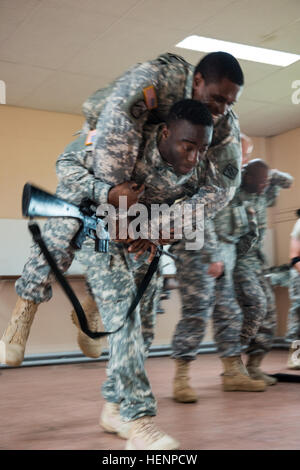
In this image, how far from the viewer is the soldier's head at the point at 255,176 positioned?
3564 millimetres

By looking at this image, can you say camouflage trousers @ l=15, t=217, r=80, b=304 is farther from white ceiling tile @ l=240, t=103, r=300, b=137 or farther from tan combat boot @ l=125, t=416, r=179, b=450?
white ceiling tile @ l=240, t=103, r=300, b=137

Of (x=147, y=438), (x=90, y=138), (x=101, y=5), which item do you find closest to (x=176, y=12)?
(x=101, y=5)

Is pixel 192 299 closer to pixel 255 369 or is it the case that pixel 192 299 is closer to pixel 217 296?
pixel 217 296

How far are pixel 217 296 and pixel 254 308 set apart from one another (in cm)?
33

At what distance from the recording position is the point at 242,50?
4.65 metres

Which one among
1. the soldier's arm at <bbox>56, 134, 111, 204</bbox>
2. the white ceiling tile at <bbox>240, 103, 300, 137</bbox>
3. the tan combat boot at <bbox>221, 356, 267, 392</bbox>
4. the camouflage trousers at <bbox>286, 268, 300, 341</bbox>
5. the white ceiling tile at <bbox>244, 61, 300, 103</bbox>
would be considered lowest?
the tan combat boot at <bbox>221, 356, 267, 392</bbox>

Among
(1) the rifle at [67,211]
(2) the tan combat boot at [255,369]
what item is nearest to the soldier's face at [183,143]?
(1) the rifle at [67,211]

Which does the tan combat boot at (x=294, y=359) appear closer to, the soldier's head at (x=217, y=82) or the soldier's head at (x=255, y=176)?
the soldier's head at (x=255, y=176)

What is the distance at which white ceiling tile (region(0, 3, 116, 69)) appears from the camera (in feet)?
13.0

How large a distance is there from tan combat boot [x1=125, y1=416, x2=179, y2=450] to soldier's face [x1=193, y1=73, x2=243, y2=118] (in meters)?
1.07

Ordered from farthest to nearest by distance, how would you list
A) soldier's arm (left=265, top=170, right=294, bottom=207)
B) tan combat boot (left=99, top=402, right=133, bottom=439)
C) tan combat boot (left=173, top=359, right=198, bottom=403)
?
soldier's arm (left=265, top=170, right=294, bottom=207) → tan combat boot (left=173, top=359, right=198, bottom=403) → tan combat boot (left=99, top=402, right=133, bottom=439)

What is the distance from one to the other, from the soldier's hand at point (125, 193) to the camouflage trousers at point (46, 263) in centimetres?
15

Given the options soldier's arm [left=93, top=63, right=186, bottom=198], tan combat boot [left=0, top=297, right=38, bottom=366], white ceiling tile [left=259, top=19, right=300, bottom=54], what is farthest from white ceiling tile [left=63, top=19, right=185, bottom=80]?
tan combat boot [left=0, top=297, right=38, bottom=366]
